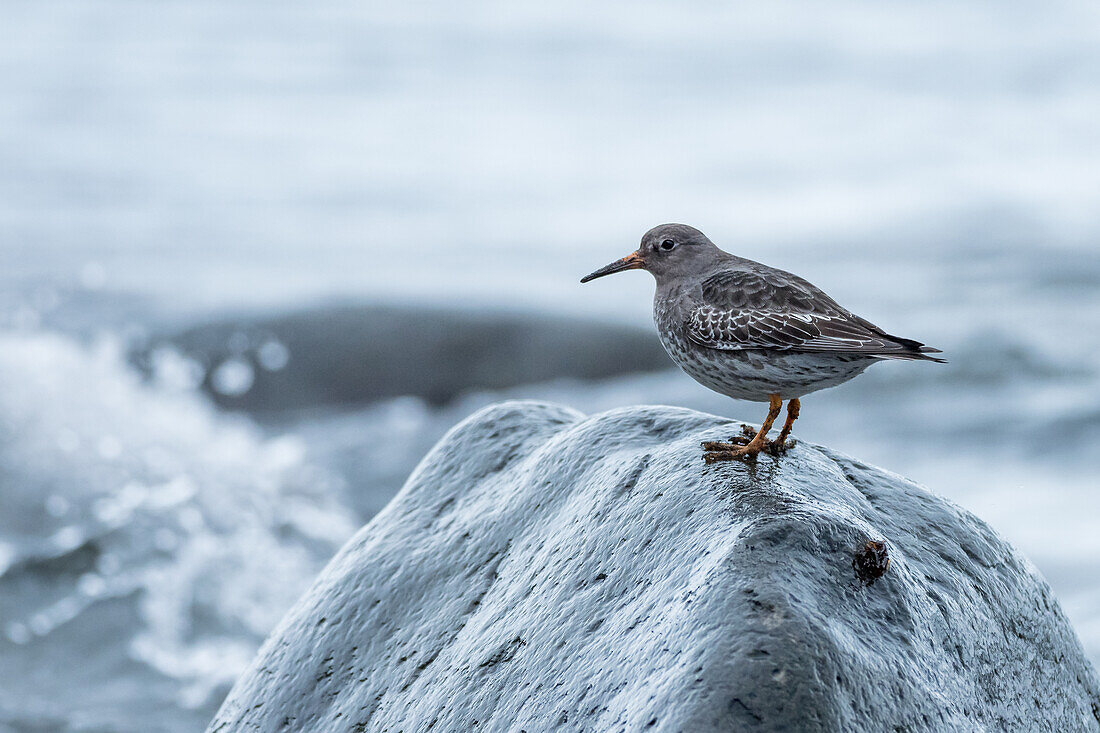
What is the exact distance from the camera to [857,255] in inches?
693

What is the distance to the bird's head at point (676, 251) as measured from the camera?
4.57m

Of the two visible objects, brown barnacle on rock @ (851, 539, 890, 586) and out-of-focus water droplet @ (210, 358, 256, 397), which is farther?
out-of-focus water droplet @ (210, 358, 256, 397)

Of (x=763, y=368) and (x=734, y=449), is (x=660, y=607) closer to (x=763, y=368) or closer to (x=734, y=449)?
(x=734, y=449)

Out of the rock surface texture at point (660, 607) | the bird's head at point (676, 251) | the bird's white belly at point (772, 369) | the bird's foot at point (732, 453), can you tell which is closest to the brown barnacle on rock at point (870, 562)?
the rock surface texture at point (660, 607)

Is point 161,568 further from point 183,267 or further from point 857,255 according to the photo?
point 857,255

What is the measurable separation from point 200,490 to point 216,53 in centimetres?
2198

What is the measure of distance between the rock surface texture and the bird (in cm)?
20

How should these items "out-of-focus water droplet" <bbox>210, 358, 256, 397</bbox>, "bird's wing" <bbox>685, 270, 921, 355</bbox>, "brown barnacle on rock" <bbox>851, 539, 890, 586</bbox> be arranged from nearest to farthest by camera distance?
"brown barnacle on rock" <bbox>851, 539, 890, 586</bbox>
"bird's wing" <bbox>685, 270, 921, 355</bbox>
"out-of-focus water droplet" <bbox>210, 358, 256, 397</bbox>

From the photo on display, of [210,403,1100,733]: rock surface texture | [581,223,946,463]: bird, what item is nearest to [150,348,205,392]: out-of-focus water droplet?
[210,403,1100,733]: rock surface texture

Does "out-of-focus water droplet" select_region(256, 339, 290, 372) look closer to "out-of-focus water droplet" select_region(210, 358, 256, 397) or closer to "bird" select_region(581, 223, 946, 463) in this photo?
"out-of-focus water droplet" select_region(210, 358, 256, 397)

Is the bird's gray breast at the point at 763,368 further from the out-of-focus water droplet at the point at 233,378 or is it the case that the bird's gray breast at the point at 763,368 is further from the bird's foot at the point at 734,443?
the out-of-focus water droplet at the point at 233,378

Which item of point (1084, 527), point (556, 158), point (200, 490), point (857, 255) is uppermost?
point (556, 158)

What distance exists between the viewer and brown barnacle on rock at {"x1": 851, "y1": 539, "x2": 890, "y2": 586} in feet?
10.2

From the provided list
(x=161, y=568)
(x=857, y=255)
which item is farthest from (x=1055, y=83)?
(x=161, y=568)
